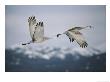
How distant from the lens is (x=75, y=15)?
10.2ft

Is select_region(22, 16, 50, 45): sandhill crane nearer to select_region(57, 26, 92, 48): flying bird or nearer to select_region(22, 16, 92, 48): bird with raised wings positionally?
select_region(22, 16, 92, 48): bird with raised wings

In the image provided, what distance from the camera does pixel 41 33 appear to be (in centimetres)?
311

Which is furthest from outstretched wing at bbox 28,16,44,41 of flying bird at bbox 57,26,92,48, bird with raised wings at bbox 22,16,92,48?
flying bird at bbox 57,26,92,48

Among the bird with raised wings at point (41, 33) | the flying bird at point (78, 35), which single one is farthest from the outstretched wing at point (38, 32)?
the flying bird at point (78, 35)

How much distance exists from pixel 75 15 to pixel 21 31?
598mm

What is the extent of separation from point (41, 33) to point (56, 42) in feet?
0.61

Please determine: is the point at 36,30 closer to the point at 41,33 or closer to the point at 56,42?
the point at 41,33

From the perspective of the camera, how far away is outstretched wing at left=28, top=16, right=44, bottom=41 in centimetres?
310

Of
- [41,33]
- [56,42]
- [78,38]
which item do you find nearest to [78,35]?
[78,38]

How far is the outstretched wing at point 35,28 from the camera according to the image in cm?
310

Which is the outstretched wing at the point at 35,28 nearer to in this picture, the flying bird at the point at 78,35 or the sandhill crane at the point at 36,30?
the sandhill crane at the point at 36,30
